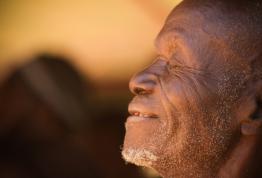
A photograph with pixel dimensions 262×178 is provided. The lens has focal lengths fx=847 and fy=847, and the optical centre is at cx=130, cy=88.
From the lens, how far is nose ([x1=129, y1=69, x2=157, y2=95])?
2223 mm

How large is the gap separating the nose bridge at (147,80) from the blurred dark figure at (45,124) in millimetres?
1788

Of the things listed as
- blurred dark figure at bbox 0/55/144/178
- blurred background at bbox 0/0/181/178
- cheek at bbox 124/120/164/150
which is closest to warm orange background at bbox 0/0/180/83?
blurred background at bbox 0/0/181/178

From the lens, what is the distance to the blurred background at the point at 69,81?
407 cm

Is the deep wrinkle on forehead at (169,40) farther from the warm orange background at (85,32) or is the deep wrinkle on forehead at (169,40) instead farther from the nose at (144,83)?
the warm orange background at (85,32)

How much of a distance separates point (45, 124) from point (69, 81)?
1.27 ft

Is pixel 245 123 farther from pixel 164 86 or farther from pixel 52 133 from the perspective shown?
pixel 52 133

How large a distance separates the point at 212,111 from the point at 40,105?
79.7 inches

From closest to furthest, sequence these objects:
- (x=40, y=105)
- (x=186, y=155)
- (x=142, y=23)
Result: (x=186, y=155), (x=40, y=105), (x=142, y=23)

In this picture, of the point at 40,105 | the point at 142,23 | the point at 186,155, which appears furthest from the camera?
the point at 142,23

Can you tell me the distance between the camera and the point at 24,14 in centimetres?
590

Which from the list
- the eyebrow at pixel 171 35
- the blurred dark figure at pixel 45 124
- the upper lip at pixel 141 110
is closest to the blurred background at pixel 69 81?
the blurred dark figure at pixel 45 124

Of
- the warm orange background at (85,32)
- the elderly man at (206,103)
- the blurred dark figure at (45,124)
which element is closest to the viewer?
the elderly man at (206,103)

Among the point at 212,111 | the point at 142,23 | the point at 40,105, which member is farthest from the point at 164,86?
the point at 142,23

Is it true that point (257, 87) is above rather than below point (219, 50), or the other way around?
below
